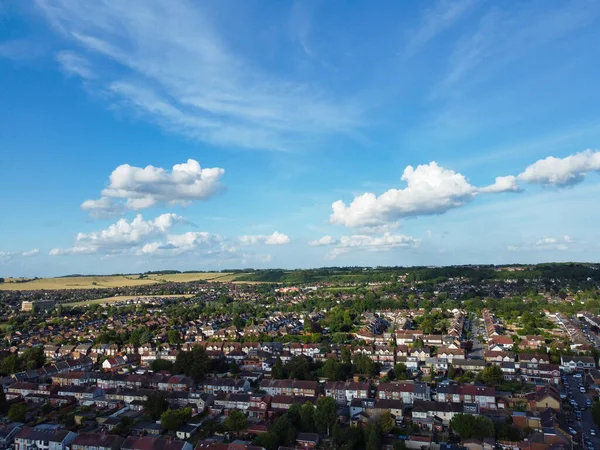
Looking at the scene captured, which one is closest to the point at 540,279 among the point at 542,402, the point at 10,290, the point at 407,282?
the point at 407,282

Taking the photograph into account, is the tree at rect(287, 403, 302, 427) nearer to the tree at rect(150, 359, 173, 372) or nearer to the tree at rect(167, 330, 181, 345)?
the tree at rect(150, 359, 173, 372)

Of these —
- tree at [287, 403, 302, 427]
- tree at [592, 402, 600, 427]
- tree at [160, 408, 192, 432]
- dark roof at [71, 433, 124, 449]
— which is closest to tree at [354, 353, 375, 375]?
tree at [287, 403, 302, 427]

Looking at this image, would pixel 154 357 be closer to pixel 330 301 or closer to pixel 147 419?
pixel 147 419

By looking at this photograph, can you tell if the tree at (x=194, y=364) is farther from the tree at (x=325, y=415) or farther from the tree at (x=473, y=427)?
the tree at (x=473, y=427)

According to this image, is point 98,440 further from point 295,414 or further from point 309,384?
point 309,384

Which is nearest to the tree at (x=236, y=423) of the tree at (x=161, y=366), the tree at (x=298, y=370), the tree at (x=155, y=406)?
the tree at (x=155, y=406)

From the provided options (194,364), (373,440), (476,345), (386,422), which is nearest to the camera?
(373,440)

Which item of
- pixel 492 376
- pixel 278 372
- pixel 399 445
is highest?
pixel 278 372

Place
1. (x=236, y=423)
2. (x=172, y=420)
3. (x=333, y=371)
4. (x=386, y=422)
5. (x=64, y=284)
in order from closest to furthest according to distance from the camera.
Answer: (x=386, y=422) < (x=236, y=423) < (x=172, y=420) < (x=333, y=371) < (x=64, y=284)

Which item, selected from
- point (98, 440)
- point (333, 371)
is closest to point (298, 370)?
point (333, 371)
